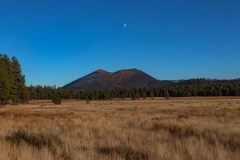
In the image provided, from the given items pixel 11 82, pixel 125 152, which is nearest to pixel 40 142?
pixel 125 152

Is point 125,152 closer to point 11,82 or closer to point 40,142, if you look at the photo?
point 40,142

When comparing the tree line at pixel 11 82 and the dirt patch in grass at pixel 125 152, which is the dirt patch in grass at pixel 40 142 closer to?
the dirt patch in grass at pixel 125 152

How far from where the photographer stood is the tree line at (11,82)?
69.0m

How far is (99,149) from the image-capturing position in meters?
10.0

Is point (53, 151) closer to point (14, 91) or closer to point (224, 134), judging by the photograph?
point (224, 134)

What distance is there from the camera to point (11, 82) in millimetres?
75438

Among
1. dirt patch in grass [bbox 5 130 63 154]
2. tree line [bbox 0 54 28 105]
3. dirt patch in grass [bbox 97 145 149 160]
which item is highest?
tree line [bbox 0 54 28 105]

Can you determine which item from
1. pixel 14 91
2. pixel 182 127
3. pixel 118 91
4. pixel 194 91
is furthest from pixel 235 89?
pixel 182 127

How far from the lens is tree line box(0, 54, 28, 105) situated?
69.0 meters

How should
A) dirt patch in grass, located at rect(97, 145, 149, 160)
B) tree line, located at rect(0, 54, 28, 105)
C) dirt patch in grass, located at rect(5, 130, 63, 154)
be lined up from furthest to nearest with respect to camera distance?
tree line, located at rect(0, 54, 28, 105)
dirt patch in grass, located at rect(5, 130, 63, 154)
dirt patch in grass, located at rect(97, 145, 149, 160)

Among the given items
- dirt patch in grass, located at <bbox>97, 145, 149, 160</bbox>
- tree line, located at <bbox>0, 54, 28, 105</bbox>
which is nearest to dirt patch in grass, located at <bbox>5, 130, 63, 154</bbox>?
dirt patch in grass, located at <bbox>97, 145, 149, 160</bbox>

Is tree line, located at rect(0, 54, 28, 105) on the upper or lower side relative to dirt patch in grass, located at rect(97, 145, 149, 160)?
upper

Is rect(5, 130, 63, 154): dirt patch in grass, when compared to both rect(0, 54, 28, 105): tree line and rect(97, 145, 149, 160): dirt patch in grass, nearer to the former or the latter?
rect(97, 145, 149, 160): dirt patch in grass

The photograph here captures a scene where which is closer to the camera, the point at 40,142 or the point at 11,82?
the point at 40,142
